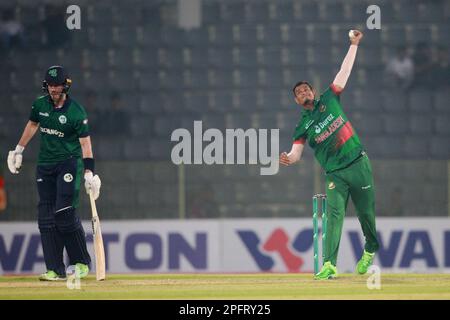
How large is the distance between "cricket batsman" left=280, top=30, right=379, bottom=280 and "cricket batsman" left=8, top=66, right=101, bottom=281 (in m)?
1.61

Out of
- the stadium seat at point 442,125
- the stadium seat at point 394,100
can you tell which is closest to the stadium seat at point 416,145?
the stadium seat at point 442,125

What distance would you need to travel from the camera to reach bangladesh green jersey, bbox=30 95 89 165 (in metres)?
10.0

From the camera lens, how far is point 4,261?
47.5 ft

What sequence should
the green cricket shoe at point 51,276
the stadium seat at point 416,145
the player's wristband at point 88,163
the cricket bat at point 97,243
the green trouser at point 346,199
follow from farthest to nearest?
the stadium seat at point 416,145, the green cricket shoe at point 51,276, the player's wristband at point 88,163, the cricket bat at point 97,243, the green trouser at point 346,199

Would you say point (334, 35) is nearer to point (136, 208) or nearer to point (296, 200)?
point (296, 200)

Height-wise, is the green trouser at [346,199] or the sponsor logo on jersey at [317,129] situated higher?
the sponsor logo on jersey at [317,129]

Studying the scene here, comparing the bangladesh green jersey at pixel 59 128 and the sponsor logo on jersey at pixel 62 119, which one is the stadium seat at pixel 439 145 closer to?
the bangladesh green jersey at pixel 59 128

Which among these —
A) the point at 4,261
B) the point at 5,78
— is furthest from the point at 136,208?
the point at 5,78

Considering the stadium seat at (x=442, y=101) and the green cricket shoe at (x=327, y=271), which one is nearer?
the green cricket shoe at (x=327, y=271)

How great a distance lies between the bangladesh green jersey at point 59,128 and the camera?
10.0m

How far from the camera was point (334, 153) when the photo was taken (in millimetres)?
9945

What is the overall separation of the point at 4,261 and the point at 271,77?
13.3ft

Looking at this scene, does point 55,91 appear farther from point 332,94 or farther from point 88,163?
point 332,94

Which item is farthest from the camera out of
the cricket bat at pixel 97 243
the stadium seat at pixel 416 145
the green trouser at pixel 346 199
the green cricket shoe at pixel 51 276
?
the stadium seat at pixel 416 145
